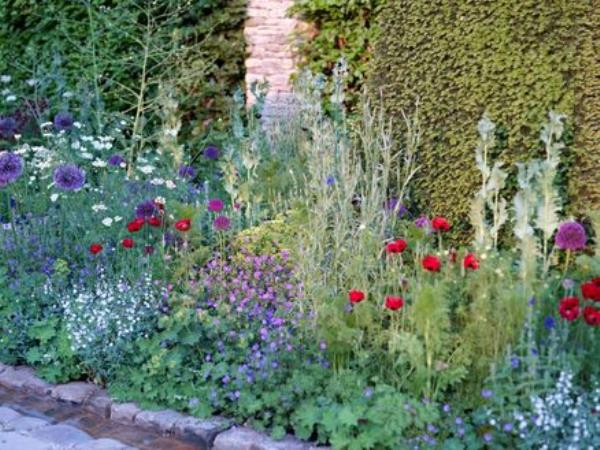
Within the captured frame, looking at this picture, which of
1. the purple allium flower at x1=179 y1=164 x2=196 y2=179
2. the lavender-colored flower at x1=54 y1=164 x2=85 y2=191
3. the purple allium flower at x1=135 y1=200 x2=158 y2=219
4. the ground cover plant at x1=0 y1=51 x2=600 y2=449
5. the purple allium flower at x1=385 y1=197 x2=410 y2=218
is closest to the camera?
the ground cover plant at x1=0 y1=51 x2=600 y2=449

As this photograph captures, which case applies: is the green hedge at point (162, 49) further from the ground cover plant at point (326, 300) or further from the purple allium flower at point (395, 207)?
the purple allium flower at point (395, 207)

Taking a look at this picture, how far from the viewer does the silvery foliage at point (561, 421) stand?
10.9ft

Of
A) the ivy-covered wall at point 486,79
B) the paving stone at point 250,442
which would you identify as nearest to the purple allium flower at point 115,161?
the ivy-covered wall at point 486,79

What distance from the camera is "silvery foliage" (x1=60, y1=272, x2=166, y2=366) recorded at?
4488mm

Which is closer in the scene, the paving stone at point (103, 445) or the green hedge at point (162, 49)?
the paving stone at point (103, 445)

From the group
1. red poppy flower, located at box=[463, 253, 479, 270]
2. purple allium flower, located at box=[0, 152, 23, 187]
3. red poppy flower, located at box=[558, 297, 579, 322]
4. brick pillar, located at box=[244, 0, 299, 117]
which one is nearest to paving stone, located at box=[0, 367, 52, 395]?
purple allium flower, located at box=[0, 152, 23, 187]

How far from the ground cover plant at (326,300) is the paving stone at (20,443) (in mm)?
493

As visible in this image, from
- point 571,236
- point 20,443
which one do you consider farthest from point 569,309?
point 20,443

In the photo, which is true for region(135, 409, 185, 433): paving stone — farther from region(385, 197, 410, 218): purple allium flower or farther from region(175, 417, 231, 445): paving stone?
region(385, 197, 410, 218): purple allium flower

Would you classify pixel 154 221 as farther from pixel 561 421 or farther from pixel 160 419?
pixel 561 421

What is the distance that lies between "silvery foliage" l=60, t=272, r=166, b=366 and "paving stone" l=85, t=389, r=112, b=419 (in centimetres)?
20

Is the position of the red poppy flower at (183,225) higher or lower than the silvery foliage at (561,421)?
higher

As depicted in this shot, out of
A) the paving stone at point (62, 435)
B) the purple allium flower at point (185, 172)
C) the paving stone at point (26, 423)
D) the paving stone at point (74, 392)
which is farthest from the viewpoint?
the purple allium flower at point (185, 172)

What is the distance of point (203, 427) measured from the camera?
3926 mm
